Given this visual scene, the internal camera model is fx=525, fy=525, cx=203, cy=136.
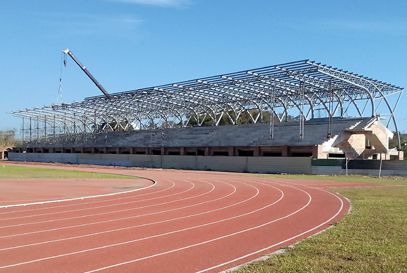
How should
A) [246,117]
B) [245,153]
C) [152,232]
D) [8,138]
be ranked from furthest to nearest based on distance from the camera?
1. [8,138]
2. [246,117]
3. [245,153]
4. [152,232]

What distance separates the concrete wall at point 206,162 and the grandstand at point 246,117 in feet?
9.23

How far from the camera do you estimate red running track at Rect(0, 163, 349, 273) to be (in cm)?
843

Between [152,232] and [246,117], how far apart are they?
82998 millimetres

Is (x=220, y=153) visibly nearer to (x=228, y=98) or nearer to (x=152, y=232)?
(x=228, y=98)

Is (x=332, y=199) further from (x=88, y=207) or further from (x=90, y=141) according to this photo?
(x=90, y=141)

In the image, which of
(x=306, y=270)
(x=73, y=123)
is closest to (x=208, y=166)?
(x=73, y=123)

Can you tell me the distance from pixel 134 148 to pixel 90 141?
53.9ft

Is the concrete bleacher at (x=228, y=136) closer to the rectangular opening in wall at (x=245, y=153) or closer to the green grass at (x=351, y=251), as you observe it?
the rectangular opening in wall at (x=245, y=153)

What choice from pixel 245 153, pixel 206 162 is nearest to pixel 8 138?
pixel 206 162

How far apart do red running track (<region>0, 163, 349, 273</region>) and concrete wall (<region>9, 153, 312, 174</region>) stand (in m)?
33.1

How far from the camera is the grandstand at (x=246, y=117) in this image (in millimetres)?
53906

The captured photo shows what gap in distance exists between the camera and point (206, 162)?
206ft

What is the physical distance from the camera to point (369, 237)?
419 inches

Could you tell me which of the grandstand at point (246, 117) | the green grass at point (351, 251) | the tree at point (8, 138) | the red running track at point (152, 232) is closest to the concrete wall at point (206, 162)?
the grandstand at point (246, 117)
